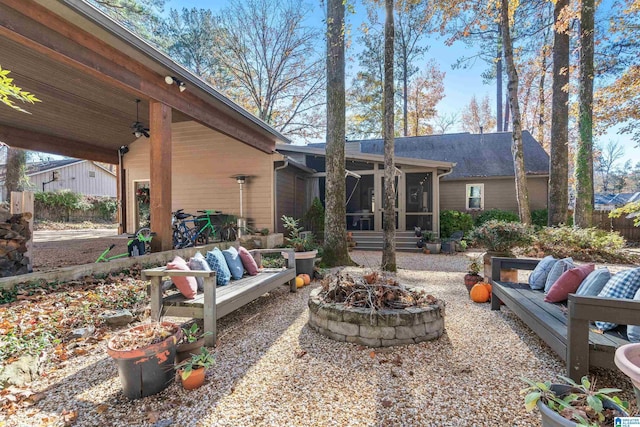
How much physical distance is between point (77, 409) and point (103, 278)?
2.99 metres

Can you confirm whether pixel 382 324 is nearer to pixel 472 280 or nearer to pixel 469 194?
pixel 472 280

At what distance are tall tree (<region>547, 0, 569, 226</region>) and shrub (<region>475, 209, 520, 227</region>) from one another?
6.99 feet

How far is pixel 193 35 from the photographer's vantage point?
15344 mm

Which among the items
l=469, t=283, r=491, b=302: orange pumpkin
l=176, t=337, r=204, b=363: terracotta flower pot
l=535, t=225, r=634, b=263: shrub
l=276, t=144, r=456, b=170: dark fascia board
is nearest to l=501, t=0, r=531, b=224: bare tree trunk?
l=535, t=225, r=634, b=263: shrub

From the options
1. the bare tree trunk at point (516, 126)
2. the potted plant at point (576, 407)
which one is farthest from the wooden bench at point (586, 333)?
the bare tree trunk at point (516, 126)

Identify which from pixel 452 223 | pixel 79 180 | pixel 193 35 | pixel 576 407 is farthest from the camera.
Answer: pixel 79 180

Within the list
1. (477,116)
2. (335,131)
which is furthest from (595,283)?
(477,116)

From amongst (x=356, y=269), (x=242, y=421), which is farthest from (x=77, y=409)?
(x=356, y=269)

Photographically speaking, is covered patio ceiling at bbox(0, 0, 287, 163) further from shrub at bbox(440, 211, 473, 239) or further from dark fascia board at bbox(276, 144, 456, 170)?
shrub at bbox(440, 211, 473, 239)

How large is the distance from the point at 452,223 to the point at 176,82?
29.5 ft

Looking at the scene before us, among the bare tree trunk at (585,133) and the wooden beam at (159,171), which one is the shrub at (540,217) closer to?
the bare tree trunk at (585,133)

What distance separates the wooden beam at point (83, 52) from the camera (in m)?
3.29

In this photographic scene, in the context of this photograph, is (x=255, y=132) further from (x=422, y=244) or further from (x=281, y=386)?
(x=281, y=386)

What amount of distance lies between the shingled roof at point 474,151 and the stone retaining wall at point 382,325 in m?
11.2
